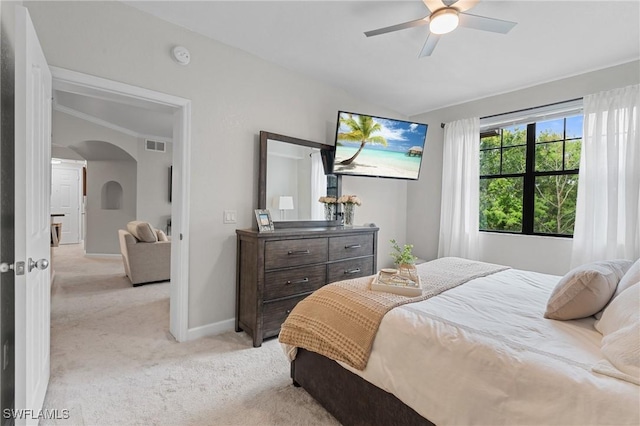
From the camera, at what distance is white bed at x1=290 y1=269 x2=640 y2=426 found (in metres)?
0.91

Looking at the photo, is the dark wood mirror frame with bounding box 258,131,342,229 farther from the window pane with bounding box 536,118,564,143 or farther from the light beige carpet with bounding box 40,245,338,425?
the window pane with bounding box 536,118,564,143

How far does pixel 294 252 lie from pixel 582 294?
2000mm

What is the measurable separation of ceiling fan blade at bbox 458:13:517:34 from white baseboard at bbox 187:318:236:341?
3.10 m

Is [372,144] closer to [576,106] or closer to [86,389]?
[576,106]

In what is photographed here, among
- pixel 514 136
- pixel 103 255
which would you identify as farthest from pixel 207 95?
pixel 103 255

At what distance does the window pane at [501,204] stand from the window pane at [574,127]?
→ 67 cm

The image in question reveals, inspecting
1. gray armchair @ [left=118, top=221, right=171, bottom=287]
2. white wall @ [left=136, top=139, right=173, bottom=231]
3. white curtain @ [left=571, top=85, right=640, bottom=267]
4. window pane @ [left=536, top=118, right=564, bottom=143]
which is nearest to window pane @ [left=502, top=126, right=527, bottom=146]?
window pane @ [left=536, top=118, right=564, bottom=143]

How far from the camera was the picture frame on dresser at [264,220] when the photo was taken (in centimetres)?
278

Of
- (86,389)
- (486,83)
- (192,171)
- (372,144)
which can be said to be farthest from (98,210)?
(486,83)

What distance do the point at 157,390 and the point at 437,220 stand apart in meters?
3.83

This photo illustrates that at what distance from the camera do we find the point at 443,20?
6.56 feet

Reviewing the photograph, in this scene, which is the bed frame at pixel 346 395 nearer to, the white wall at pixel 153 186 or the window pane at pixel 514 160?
the window pane at pixel 514 160

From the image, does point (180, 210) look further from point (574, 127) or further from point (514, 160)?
point (574, 127)

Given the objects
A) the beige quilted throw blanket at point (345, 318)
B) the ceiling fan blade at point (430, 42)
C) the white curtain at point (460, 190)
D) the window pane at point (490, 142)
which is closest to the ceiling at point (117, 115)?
the ceiling fan blade at point (430, 42)
